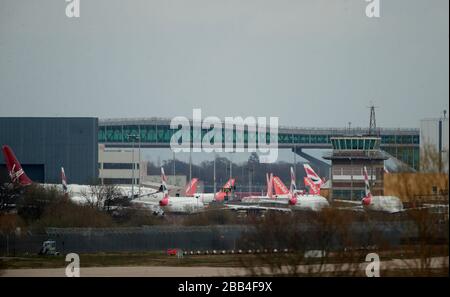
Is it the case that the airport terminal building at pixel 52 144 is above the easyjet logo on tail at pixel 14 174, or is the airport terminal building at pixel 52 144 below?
above

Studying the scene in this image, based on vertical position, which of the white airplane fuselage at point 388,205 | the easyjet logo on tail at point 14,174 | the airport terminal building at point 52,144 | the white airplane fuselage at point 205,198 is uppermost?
the airport terminal building at point 52,144

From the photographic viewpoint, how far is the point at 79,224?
7400 centimetres

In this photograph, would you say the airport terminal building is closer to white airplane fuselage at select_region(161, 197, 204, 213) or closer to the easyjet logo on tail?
white airplane fuselage at select_region(161, 197, 204, 213)

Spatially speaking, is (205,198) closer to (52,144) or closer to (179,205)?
(179,205)

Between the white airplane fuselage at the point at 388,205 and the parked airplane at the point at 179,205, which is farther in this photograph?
the parked airplane at the point at 179,205

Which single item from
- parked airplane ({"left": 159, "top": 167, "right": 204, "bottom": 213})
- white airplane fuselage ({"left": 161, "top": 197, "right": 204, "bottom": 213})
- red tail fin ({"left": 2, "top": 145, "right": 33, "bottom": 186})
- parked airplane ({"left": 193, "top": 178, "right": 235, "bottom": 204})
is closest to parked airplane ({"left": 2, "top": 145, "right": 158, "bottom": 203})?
red tail fin ({"left": 2, "top": 145, "right": 33, "bottom": 186})

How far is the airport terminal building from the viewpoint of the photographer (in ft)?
371

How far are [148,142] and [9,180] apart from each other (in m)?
89.9

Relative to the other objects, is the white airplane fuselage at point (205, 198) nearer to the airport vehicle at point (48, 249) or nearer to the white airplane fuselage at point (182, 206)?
the white airplane fuselage at point (182, 206)

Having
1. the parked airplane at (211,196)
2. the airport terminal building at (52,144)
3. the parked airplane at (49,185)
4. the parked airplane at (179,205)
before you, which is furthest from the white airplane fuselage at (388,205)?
the parked airplane at (211,196)

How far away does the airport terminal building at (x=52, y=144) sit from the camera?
112938 millimetres
